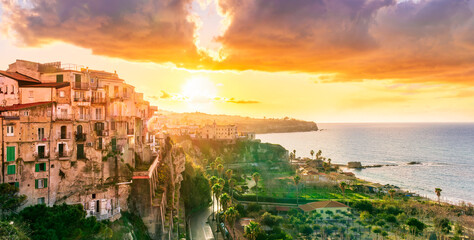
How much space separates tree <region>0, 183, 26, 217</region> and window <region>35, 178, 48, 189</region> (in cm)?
199

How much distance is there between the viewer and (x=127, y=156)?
124 feet

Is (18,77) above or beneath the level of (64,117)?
above

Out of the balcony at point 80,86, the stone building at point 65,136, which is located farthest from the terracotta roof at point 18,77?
the balcony at point 80,86

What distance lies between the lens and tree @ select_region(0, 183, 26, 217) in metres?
26.8

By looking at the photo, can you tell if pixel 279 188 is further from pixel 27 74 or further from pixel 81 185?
pixel 27 74

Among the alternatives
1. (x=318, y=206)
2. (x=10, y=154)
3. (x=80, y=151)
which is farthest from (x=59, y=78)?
(x=318, y=206)

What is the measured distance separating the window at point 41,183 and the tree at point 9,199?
1986 mm

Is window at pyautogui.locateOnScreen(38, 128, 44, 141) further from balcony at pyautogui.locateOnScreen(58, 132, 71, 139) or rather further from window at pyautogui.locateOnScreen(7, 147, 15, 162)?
window at pyautogui.locateOnScreen(7, 147, 15, 162)

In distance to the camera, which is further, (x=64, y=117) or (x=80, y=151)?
(x=80, y=151)

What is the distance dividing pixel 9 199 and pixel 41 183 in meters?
3.72

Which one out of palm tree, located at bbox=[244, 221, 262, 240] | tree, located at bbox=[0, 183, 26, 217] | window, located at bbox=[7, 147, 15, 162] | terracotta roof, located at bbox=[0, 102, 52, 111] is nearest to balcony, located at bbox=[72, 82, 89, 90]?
terracotta roof, located at bbox=[0, 102, 52, 111]

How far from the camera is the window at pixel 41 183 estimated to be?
30.5 metres

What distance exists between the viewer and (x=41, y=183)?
30.8 meters

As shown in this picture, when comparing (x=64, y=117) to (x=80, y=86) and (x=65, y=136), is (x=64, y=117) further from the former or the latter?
(x=80, y=86)
